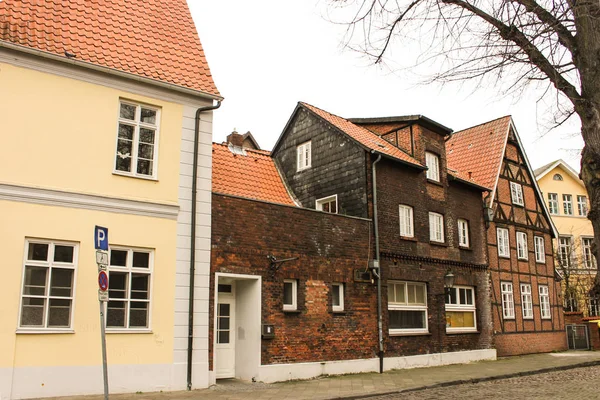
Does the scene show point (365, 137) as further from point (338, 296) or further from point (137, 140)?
point (137, 140)

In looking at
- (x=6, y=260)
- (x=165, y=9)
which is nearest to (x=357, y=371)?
(x=6, y=260)

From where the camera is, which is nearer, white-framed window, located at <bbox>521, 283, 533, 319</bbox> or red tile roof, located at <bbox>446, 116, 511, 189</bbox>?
white-framed window, located at <bbox>521, 283, 533, 319</bbox>

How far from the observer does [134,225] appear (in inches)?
492

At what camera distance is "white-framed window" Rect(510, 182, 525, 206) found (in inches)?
1021

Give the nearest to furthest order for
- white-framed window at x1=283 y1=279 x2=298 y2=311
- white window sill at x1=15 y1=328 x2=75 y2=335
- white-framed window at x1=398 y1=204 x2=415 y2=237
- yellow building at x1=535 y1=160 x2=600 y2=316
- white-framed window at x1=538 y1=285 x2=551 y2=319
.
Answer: white window sill at x1=15 y1=328 x2=75 y2=335
white-framed window at x1=283 y1=279 x2=298 y2=311
white-framed window at x1=398 y1=204 x2=415 y2=237
white-framed window at x1=538 y1=285 x2=551 y2=319
yellow building at x1=535 y1=160 x2=600 y2=316

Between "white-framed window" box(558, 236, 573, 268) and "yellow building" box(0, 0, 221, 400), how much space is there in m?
31.7

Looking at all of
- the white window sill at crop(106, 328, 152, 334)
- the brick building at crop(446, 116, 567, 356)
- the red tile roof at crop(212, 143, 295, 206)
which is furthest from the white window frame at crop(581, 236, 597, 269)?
the white window sill at crop(106, 328, 152, 334)

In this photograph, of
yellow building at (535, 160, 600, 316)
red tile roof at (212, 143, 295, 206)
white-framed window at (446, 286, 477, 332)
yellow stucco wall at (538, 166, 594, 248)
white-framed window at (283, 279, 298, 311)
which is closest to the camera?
white-framed window at (283, 279, 298, 311)

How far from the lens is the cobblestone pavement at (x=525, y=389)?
40.3 ft

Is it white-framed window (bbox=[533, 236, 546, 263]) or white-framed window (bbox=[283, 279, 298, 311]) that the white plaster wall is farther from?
white-framed window (bbox=[533, 236, 546, 263])

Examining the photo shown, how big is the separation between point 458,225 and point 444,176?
211cm

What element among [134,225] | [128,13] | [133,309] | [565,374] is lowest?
[565,374]

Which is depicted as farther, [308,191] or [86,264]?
[308,191]

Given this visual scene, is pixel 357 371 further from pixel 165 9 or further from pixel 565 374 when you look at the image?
pixel 165 9
